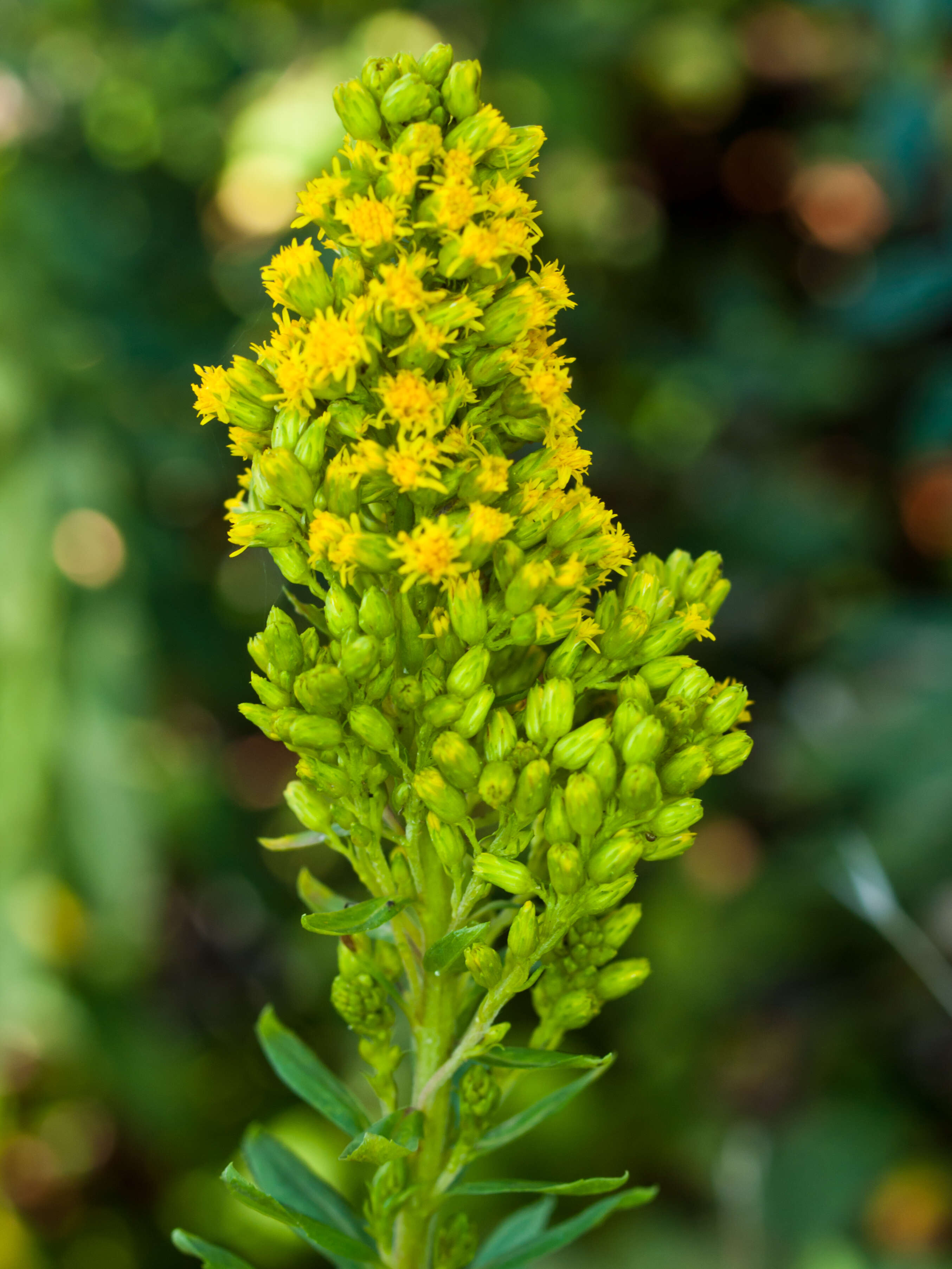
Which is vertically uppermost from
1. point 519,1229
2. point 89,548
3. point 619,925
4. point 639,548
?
point 89,548

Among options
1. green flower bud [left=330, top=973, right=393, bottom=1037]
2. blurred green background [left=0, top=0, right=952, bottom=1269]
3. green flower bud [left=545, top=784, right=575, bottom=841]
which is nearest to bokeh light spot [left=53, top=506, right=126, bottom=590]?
blurred green background [left=0, top=0, right=952, bottom=1269]

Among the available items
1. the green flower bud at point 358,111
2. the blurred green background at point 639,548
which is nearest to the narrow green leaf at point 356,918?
the green flower bud at point 358,111

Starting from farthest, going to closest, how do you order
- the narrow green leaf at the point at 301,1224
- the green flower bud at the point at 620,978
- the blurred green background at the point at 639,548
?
the blurred green background at the point at 639,548
the green flower bud at the point at 620,978
the narrow green leaf at the point at 301,1224

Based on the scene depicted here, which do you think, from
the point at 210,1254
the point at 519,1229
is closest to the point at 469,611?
the point at 210,1254

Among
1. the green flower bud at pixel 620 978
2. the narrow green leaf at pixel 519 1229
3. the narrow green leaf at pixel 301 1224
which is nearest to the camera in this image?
the narrow green leaf at pixel 301 1224

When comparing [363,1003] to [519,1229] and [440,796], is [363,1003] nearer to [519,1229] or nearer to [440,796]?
[440,796]

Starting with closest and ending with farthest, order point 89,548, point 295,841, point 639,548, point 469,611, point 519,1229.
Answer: point 469,611 < point 295,841 < point 519,1229 < point 89,548 < point 639,548

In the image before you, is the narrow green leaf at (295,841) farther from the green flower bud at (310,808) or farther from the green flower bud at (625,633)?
the green flower bud at (625,633)
